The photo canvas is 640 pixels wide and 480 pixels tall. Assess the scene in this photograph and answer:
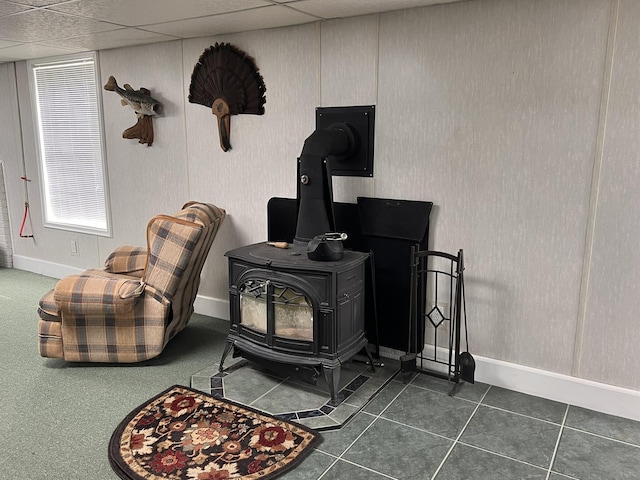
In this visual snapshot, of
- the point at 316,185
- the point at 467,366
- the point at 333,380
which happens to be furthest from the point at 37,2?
the point at 467,366

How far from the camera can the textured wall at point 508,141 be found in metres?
2.48

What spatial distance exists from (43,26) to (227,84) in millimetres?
1272

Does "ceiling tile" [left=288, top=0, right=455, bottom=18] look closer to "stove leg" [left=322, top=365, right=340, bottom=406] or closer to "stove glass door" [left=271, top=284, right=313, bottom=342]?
"stove glass door" [left=271, top=284, right=313, bottom=342]

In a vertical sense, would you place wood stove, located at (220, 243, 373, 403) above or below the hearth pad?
above

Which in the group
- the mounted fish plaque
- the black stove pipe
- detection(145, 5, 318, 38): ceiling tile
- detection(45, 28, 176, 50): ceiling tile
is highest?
detection(45, 28, 176, 50): ceiling tile

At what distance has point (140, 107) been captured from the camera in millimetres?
3988

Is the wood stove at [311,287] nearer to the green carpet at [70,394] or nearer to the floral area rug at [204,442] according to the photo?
the floral area rug at [204,442]

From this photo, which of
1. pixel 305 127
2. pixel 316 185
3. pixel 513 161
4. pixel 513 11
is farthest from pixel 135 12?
pixel 513 161

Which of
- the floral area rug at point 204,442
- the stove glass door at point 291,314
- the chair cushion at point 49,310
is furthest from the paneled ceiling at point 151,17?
the floral area rug at point 204,442

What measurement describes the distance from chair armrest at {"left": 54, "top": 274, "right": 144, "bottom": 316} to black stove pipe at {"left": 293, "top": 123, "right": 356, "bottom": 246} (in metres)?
1.09

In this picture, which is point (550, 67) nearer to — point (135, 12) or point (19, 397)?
point (135, 12)

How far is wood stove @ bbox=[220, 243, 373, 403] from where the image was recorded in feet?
8.82

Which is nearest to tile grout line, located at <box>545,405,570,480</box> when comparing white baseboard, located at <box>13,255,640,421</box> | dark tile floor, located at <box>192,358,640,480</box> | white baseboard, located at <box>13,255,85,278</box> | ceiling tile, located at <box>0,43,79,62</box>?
dark tile floor, located at <box>192,358,640,480</box>

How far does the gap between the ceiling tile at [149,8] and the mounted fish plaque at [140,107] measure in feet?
2.42
